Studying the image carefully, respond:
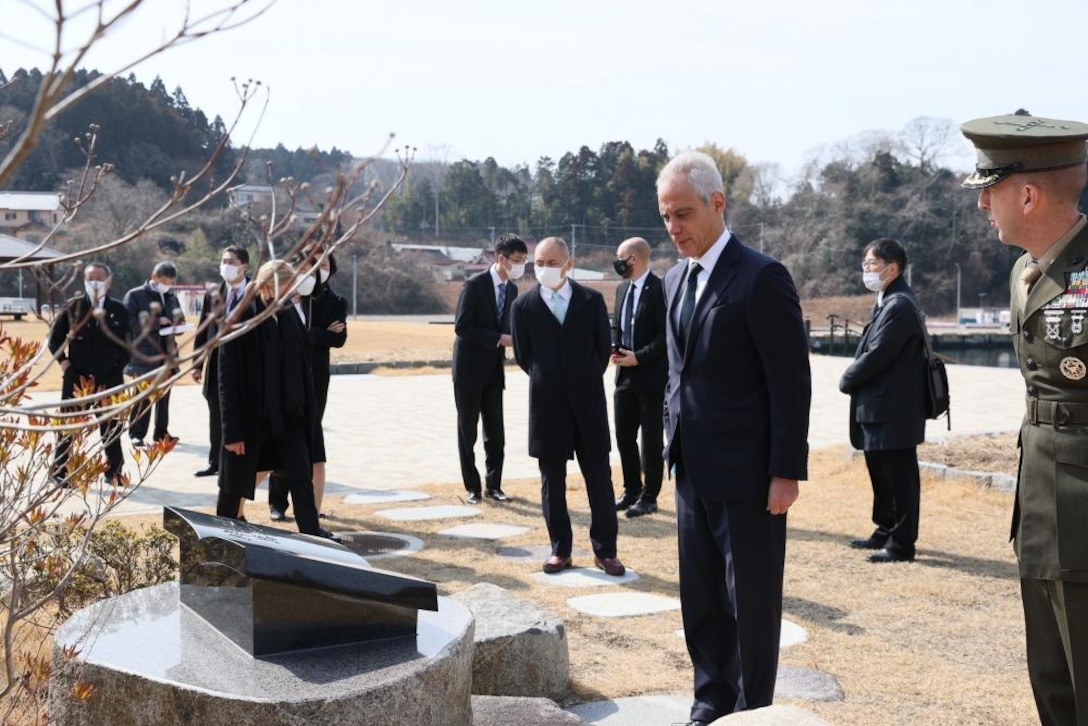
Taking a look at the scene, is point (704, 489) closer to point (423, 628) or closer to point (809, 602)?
point (423, 628)

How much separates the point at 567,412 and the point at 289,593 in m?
3.35

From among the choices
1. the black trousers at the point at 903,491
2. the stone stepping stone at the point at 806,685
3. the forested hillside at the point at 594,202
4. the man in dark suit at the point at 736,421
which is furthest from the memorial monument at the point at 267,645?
the forested hillside at the point at 594,202

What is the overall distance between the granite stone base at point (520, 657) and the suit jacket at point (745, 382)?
1.00 m

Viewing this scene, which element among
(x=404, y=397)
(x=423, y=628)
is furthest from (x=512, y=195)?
(x=423, y=628)

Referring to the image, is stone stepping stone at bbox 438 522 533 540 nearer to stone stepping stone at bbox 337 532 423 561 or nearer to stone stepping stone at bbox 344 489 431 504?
stone stepping stone at bbox 337 532 423 561

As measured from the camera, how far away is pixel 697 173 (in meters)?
4.04

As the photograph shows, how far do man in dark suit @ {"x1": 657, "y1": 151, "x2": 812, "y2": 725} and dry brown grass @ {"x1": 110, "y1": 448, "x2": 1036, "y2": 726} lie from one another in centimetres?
65

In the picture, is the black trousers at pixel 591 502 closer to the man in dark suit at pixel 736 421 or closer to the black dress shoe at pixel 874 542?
the black dress shoe at pixel 874 542

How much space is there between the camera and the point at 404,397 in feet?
62.1

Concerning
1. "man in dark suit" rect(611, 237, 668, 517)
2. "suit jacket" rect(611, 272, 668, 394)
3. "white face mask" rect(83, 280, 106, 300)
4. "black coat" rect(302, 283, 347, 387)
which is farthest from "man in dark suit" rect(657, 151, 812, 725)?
"black coat" rect(302, 283, 347, 387)

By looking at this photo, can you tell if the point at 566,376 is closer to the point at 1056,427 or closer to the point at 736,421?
the point at 736,421

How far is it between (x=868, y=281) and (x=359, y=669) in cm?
480

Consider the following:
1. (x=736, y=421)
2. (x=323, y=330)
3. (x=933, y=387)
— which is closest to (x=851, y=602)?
(x=933, y=387)

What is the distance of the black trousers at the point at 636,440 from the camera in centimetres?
880
